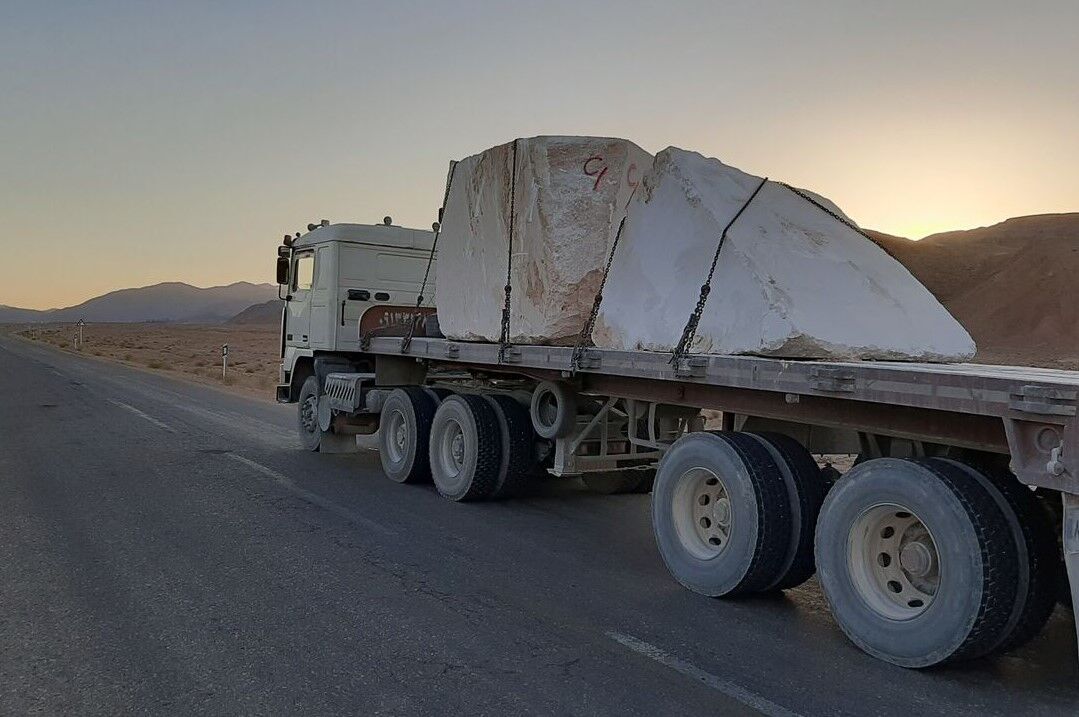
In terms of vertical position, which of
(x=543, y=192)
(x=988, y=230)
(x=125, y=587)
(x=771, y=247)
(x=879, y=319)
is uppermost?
(x=988, y=230)

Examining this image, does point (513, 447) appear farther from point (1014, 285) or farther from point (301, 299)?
point (1014, 285)

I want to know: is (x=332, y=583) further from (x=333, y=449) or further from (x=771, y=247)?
(x=333, y=449)

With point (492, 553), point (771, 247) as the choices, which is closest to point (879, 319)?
point (771, 247)

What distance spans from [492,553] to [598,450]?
5.51 feet

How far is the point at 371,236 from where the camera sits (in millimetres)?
11148

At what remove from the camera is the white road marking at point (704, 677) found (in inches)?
147

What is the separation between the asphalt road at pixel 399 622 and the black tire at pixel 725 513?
0.60ft

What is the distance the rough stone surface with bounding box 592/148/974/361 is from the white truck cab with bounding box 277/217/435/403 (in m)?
4.42

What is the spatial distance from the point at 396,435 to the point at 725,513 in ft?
16.6

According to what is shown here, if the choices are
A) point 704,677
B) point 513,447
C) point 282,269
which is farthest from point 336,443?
point 704,677

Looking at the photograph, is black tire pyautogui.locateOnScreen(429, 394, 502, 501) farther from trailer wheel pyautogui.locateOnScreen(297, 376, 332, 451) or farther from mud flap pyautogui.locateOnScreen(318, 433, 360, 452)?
trailer wheel pyautogui.locateOnScreen(297, 376, 332, 451)

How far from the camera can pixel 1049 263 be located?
54.4 meters

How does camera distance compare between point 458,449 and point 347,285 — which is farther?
point 347,285

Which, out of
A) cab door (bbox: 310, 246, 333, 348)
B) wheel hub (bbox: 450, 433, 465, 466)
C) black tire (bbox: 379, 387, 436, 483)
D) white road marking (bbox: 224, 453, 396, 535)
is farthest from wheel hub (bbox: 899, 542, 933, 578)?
cab door (bbox: 310, 246, 333, 348)
